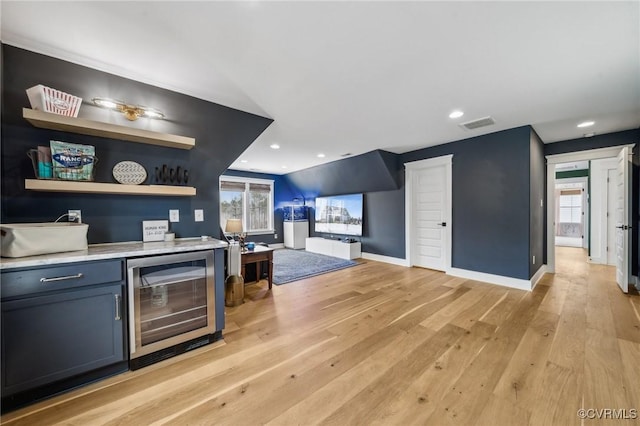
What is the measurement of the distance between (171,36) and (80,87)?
1.00m

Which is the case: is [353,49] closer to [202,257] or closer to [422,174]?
[202,257]

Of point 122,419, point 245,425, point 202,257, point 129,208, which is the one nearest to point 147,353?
point 122,419

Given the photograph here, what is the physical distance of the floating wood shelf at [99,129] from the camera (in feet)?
5.41

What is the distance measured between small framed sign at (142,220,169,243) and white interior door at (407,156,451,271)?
434cm

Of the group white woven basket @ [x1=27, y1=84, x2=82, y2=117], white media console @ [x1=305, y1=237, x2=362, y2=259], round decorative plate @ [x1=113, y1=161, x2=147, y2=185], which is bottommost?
white media console @ [x1=305, y1=237, x2=362, y2=259]

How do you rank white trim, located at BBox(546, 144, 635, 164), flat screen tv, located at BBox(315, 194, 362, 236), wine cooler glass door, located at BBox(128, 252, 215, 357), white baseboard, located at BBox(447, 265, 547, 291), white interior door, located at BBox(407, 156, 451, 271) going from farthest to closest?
flat screen tv, located at BBox(315, 194, 362, 236) < white interior door, located at BBox(407, 156, 451, 271) < white trim, located at BBox(546, 144, 635, 164) < white baseboard, located at BBox(447, 265, 547, 291) < wine cooler glass door, located at BBox(128, 252, 215, 357)

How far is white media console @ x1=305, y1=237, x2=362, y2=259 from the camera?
5807 millimetres

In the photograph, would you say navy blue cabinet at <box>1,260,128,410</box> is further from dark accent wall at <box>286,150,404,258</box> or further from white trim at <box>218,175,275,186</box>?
white trim at <box>218,175,275,186</box>

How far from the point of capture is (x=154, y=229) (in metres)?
2.22

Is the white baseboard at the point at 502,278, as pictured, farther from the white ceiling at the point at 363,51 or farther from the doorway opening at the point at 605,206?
the white ceiling at the point at 363,51

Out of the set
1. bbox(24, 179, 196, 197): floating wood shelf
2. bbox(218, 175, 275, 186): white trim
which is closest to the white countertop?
bbox(24, 179, 196, 197): floating wood shelf

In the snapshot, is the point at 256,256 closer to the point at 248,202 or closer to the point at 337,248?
the point at 337,248

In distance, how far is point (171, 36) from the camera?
169 centimetres

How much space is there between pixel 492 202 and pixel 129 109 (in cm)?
490
